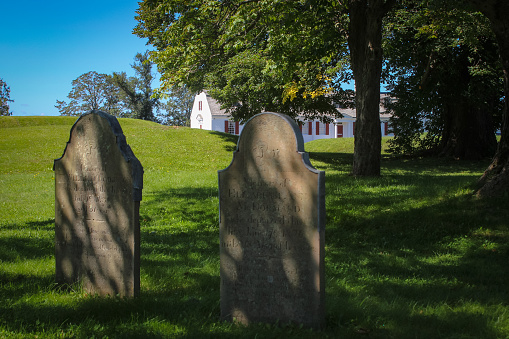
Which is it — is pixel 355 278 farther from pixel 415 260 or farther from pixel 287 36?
pixel 287 36

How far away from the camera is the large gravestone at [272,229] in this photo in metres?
4.26

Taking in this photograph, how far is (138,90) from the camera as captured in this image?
6644 centimetres

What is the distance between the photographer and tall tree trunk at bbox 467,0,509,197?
353 inches

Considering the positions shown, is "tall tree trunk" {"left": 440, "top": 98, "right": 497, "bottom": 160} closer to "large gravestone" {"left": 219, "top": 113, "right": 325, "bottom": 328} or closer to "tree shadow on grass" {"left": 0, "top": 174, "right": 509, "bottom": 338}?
"tree shadow on grass" {"left": 0, "top": 174, "right": 509, "bottom": 338}

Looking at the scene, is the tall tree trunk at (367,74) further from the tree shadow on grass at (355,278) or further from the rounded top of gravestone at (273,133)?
the rounded top of gravestone at (273,133)

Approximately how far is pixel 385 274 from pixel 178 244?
3.61 m

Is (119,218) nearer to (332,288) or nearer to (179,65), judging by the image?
(332,288)

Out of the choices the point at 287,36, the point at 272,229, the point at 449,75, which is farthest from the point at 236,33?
the point at 449,75

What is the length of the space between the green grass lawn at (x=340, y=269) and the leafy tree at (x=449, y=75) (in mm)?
8878

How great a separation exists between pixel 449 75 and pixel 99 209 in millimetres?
21708

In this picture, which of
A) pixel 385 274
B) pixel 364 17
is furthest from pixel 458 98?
pixel 385 274

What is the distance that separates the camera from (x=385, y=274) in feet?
20.9

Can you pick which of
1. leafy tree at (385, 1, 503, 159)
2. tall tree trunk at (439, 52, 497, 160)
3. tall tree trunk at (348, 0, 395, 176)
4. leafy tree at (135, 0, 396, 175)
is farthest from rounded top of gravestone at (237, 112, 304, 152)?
tall tree trunk at (439, 52, 497, 160)

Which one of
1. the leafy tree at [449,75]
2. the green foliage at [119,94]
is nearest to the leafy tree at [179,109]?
the green foliage at [119,94]
